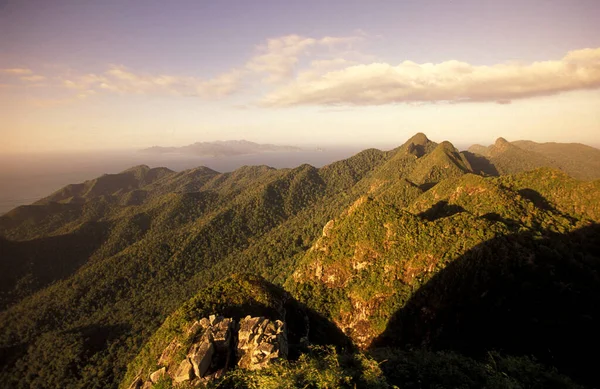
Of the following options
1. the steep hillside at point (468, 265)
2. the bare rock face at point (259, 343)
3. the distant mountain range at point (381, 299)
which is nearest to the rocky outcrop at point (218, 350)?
Answer: the bare rock face at point (259, 343)

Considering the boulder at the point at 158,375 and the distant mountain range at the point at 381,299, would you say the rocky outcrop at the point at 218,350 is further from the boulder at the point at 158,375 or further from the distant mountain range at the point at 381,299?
the distant mountain range at the point at 381,299

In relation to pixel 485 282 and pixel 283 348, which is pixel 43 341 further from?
pixel 485 282

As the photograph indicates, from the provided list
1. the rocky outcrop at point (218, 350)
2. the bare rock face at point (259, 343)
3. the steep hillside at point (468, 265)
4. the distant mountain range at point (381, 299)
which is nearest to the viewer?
the bare rock face at point (259, 343)

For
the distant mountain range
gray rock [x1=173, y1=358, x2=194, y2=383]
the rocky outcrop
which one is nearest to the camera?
gray rock [x1=173, y1=358, x2=194, y2=383]

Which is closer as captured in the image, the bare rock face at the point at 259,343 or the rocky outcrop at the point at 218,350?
the bare rock face at the point at 259,343

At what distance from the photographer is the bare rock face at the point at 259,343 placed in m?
24.2

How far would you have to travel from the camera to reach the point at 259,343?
85.6 ft

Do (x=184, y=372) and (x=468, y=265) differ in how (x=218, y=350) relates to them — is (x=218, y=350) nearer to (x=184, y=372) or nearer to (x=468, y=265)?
(x=184, y=372)

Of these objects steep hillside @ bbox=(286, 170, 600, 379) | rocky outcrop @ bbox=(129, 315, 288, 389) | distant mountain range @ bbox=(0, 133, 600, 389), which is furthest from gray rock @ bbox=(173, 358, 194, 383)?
steep hillside @ bbox=(286, 170, 600, 379)

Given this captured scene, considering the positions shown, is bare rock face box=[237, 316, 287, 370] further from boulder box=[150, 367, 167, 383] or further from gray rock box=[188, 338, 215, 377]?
boulder box=[150, 367, 167, 383]

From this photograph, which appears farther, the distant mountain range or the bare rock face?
the distant mountain range

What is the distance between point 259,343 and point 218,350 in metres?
4.69

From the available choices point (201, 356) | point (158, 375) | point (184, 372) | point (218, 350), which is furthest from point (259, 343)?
point (158, 375)

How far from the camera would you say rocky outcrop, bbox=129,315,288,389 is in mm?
24484
